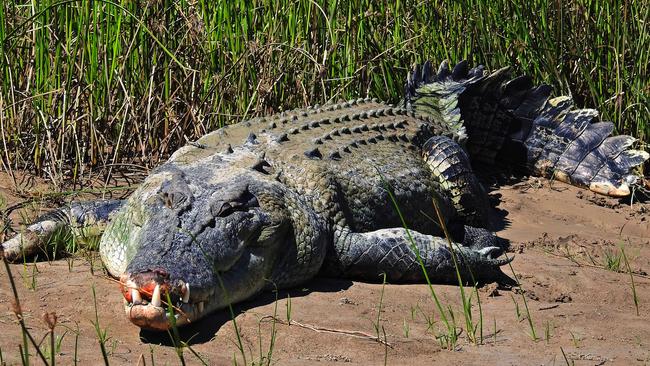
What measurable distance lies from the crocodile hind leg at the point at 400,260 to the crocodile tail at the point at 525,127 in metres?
2.01

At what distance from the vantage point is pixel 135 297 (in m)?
3.50

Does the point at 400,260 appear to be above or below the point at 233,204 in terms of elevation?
below

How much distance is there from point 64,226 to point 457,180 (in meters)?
2.44

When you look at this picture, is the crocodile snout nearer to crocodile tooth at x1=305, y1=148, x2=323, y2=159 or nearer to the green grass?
crocodile tooth at x1=305, y1=148, x2=323, y2=159

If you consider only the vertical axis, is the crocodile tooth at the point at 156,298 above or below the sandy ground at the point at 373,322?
above

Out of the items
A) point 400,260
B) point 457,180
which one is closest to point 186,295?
point 400,260

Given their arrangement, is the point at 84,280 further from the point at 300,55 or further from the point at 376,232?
the point at 300,55

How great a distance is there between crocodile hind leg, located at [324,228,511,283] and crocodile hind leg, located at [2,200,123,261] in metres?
1.22

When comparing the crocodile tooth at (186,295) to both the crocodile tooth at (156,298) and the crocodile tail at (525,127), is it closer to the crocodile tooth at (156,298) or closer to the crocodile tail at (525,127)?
the crocodile tooth at (156,298)

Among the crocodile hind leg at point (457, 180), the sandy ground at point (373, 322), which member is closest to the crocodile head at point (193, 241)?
the sandy ground at point (373, 322)

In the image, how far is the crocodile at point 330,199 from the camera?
4086 mm

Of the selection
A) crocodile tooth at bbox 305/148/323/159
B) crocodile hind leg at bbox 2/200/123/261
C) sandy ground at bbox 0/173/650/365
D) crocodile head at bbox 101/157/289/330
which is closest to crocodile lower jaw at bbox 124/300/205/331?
crocodile head at bbox 101/157/289/330

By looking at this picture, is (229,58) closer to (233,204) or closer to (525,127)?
(233,204)

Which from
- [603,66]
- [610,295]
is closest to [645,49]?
[603,66]
